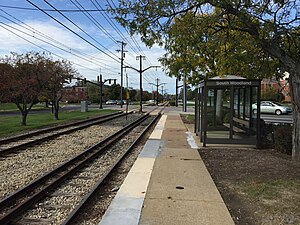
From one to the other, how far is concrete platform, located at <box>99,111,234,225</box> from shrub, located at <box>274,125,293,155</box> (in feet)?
A: 10.9

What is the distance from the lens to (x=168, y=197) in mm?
6008

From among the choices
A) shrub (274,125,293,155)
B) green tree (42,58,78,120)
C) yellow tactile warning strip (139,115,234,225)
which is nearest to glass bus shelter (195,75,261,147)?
shrub (274,125,293,155)

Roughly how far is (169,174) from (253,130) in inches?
233

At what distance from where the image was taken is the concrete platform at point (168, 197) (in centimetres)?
496

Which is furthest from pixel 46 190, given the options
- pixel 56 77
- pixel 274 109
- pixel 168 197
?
pixel 274 109

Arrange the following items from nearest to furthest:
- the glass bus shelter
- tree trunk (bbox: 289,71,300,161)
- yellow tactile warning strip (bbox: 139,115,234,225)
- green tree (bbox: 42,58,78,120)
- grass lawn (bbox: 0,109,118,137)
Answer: yellow tactile warning strip (bbox: 139,115,234,225) → tree trunk (bbox: 289,71,300,161) → the glass bus shelter → grass lawn (bbox: 0,109,118,137) → green tree (bbox: 42,58,78,120)

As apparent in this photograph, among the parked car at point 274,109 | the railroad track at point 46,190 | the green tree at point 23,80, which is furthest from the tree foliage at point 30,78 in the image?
the parked car at point 274,109

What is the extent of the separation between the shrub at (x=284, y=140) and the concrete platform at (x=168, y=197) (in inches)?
131

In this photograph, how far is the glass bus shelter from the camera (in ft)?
40.0

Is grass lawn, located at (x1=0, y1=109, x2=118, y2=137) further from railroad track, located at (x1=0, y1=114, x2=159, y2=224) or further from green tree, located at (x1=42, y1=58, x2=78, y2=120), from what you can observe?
railroad track, located at (x1=0, y1=114, x2=159, y2=224)

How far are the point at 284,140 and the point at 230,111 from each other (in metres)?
2.17

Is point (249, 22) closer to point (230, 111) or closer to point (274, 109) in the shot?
point (230, 111)

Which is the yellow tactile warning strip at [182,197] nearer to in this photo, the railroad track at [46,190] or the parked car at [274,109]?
the railroad track at [46,190]

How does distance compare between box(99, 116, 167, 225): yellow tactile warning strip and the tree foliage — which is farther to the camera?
the tree foliage
